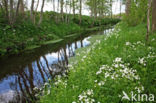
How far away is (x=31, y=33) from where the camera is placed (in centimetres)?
1388

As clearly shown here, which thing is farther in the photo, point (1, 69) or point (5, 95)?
point (1, 69)

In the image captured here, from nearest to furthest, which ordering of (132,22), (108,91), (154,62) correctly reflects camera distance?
(108,91) < (154,62) < (132,22)

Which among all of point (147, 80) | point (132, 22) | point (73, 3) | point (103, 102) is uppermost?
point (73, 3)

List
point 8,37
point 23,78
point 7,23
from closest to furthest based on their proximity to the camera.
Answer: point 23,78 → point 8,37 → point 7,23

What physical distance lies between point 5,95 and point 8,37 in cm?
771

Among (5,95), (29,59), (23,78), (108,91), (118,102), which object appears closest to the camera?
(118,102)

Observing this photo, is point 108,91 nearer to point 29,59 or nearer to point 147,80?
point 147,80

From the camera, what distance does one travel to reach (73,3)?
24.3 meters

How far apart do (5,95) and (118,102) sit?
14.2ft

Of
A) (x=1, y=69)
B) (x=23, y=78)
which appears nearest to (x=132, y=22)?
(x=23, y=78)

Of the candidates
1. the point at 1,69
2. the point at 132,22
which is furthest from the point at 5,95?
the point at 132,22

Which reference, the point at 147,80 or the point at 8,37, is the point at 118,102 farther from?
the point at 8,37

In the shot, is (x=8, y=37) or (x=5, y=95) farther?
(x=8, y=37)

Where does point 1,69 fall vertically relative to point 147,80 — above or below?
below
